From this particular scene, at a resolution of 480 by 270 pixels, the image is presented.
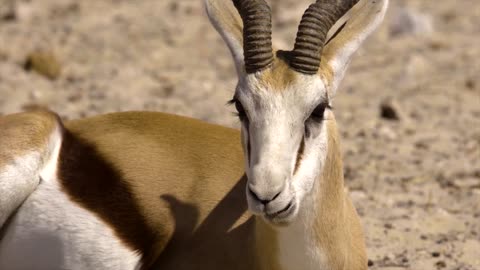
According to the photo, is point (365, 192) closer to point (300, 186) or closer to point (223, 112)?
point (223, 112)

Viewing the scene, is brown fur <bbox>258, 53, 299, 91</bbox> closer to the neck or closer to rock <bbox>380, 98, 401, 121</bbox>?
the neck

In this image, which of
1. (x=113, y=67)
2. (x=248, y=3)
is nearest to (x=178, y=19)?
(x=113, y=67)

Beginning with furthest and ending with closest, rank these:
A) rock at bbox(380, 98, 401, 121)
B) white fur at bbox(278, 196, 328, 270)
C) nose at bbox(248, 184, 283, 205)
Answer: rock at bbox(380, 98, 401, 121), white fur at bbox(278, 196, 328, 270), nose at bbox(248, 184, 283, 205)

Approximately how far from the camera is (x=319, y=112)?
16.6ft

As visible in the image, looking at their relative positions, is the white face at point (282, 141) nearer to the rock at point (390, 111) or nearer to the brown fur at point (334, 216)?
the brown fur at point (334, 216)

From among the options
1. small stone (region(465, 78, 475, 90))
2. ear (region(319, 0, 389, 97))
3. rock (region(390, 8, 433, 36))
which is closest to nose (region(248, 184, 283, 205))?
ear (region(319, 0, 389, 97))

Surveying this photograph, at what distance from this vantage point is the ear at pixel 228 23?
17.9 feet

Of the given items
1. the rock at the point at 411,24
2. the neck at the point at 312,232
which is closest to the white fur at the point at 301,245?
the neck at the point at 312,232

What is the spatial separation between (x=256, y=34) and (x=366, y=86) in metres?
5.78

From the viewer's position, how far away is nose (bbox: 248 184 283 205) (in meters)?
4.72

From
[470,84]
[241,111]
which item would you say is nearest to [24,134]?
[241,111]

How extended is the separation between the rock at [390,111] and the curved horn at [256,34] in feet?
15.1

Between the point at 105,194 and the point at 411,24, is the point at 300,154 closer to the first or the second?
the point at 105,194

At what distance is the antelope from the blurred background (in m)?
1.26
